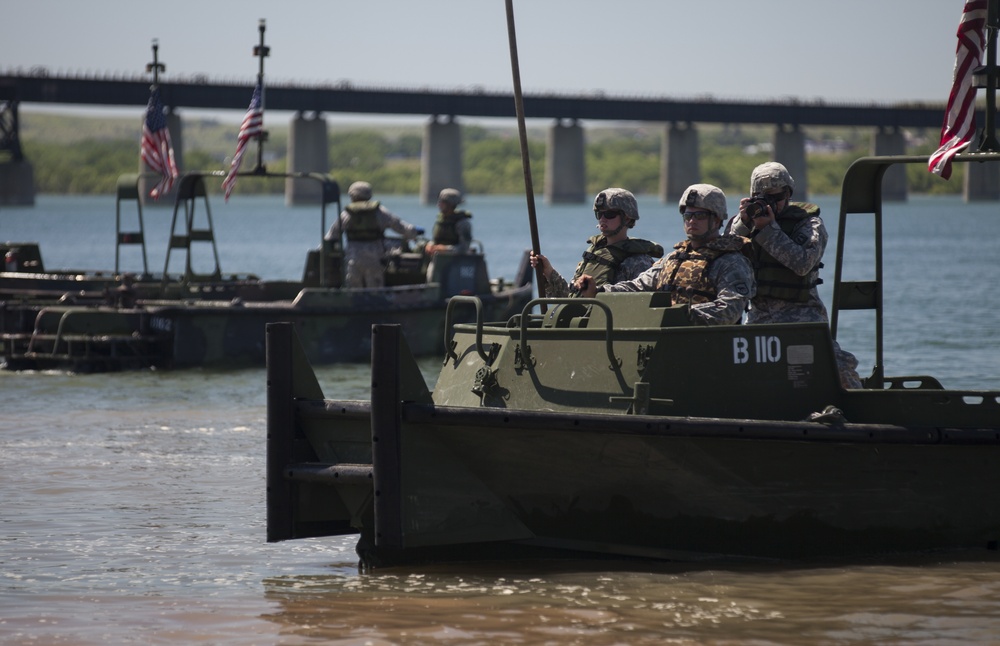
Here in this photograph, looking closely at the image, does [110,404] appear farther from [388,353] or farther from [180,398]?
[388,353]

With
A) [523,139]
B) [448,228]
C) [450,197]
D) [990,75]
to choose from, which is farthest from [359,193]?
[990,75]

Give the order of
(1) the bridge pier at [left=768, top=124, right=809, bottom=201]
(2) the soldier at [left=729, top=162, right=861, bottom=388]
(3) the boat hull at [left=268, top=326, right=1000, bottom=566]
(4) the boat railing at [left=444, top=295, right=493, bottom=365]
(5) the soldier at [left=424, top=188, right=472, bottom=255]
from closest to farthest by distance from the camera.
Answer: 1. (3) the boat hull at [left=268, top=326, right=1000, bottom=566]
2. (4) the boat railing at [left=444, top=295, right=493, bottom=365]
3. (2) the soldier at [left=729, top=162, right=861, bottom=388]
4. (5) the soldier at [left=424, top=188, right=472, bottom=255]
5. (1) the bridge pier at [left=768, top=124, right=809, bottom=201]

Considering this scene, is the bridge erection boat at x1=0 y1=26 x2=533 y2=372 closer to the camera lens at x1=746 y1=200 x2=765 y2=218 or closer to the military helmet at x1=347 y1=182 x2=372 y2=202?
the military helmet at x1=347 y1=182 x2=372 y2=202

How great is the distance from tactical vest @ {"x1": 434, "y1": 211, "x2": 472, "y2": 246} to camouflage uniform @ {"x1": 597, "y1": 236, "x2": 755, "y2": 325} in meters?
11.8

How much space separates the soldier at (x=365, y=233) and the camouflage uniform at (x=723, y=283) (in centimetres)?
1023

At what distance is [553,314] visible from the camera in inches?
334

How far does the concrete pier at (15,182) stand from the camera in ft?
289

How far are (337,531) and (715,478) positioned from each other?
1.96 meters

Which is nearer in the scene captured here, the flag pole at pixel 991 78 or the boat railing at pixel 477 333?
the boat railing at pixel 477 333

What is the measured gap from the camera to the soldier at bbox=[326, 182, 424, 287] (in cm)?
1869

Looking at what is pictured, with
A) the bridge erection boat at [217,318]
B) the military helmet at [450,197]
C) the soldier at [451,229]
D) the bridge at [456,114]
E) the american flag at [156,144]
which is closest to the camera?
the bridge erection boat at [217,318]

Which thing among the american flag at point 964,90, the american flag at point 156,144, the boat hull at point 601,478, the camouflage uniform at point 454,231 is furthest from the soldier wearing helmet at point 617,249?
the american flag at point 156,144

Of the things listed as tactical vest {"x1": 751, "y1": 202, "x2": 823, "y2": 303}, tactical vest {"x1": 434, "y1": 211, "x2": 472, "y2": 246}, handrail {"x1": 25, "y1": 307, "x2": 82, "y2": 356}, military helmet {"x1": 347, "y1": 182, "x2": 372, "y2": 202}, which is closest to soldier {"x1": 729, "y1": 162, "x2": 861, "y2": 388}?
tactical vest {"x1": 751, "y1": 202, "x2": 823, "y2": 303}

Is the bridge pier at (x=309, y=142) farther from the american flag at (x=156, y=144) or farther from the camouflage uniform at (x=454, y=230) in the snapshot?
the camouflage uniform at (x=454, y=230)
